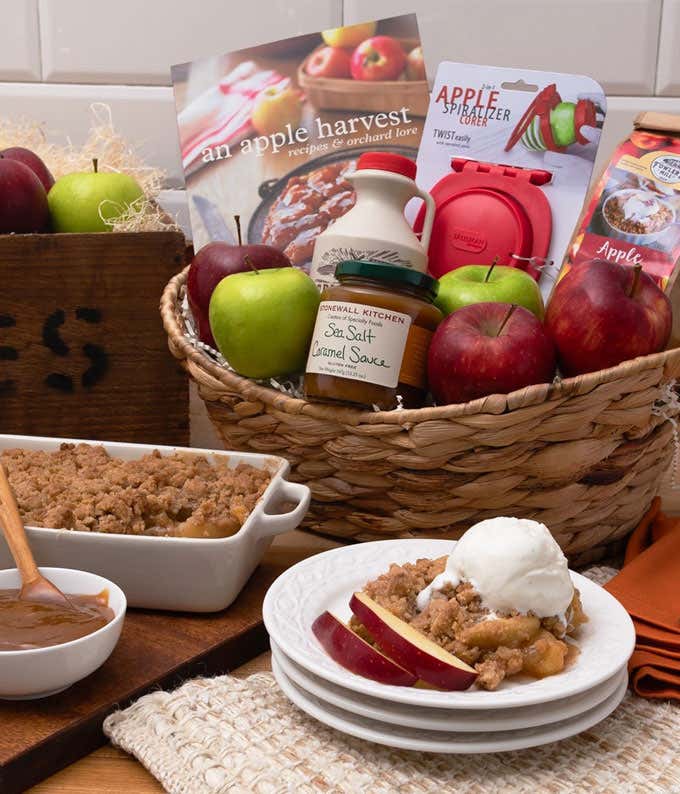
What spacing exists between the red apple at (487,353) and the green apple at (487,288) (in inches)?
2.2

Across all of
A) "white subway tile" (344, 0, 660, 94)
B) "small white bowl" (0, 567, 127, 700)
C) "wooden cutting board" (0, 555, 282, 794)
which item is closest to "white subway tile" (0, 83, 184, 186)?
"white subway tile" (344, 0, 660, 94)

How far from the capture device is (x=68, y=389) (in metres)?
1.21

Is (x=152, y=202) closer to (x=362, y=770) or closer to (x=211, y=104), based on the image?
(x=211, y=104)

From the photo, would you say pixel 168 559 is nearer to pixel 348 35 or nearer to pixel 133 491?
pixel 133 491

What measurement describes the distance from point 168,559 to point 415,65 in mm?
786

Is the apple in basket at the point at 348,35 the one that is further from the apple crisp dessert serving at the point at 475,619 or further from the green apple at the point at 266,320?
the apple crisp dessert serving at the point at 475,619

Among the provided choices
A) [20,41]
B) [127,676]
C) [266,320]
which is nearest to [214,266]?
[266,320]

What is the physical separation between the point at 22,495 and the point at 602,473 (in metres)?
0.53

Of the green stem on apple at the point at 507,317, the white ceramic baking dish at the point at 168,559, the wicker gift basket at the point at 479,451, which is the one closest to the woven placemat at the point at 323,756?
the white ceramic baking dish at the point at 168,559

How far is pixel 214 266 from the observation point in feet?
3.57

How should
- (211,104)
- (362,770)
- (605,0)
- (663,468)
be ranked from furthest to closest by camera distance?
(605,0) < (211,104) < (663,468) < (362,770)

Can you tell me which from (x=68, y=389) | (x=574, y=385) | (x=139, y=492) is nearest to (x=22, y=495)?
(x=139, y=492)

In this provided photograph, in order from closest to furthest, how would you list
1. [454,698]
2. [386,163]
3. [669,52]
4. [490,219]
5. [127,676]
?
[454,698] → [127,676] → [386,163] → [490,219] → [669,52]

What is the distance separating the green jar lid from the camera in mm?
914
